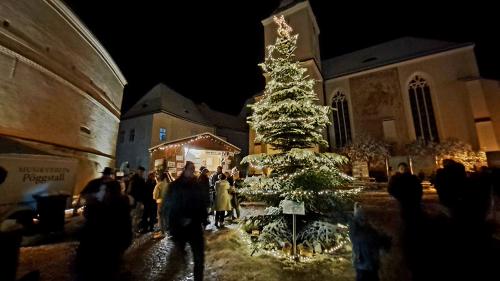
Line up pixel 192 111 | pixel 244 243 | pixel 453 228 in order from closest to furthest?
pixel 453 228 → pixel 244 243 → pixel 192 111

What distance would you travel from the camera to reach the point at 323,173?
5914mm

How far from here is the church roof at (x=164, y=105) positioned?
2566 centimetres

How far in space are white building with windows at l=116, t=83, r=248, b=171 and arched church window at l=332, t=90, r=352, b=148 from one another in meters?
17.8

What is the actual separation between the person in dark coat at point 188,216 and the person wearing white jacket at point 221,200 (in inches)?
159

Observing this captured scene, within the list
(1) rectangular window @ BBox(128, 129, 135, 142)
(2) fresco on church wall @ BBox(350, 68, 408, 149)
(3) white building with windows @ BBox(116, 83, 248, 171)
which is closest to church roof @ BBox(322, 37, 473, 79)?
(2) fresco on church wall @ BBox(350, 68, 408, 149)

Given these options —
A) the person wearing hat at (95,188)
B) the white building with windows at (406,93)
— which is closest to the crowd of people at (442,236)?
the person wearing hat at (95,188)

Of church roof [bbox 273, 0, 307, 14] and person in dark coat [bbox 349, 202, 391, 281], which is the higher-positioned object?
church roof [bbox 273, 0, 307, 14]

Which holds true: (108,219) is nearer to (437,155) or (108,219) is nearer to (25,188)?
(25,188)

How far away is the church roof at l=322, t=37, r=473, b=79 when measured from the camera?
906 inches

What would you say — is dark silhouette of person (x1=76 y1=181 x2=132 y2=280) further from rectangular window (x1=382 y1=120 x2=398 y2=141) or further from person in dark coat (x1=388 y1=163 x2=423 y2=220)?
rectangular window (x1=382 y1=120 x2=398 y2=141)

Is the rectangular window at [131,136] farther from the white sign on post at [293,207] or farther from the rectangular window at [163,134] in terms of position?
the white sign on post at [293,207]

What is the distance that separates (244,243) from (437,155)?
22088mm

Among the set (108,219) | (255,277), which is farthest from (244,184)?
(108,219)

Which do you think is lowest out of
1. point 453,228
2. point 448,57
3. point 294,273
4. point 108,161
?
point 294,273
